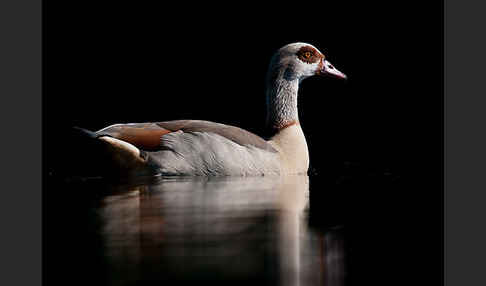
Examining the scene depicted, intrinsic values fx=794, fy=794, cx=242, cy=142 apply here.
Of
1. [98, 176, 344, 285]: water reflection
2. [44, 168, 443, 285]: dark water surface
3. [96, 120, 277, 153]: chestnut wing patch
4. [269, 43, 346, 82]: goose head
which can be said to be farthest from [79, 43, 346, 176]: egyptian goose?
[98, 176, 344, 285]: water reflection

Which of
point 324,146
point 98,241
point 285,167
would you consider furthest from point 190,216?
point 324,146

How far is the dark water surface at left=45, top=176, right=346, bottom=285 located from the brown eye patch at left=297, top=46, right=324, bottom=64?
8.19ft

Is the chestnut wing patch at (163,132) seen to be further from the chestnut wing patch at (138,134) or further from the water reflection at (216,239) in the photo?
the water reflection at (216,239)

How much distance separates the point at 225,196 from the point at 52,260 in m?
2.49

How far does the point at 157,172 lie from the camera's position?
8.60 meters

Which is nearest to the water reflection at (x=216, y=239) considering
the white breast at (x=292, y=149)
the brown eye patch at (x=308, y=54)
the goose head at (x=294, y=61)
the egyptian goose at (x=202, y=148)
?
the egyptian goose at (x=202, y=148)

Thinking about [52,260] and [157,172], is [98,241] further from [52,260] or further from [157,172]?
[157,172]

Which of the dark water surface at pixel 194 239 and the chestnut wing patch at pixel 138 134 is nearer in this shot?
the dark water surface at pixel 194 239

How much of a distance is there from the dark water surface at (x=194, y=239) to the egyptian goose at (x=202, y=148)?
117 centimetres

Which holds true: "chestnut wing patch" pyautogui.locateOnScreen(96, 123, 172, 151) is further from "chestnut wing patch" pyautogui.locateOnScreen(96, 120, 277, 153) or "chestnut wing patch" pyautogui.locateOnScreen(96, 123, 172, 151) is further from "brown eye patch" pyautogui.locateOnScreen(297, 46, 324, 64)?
"brown eye patch" pyautogui.locateOnScreen(297, 46, 324, 64)

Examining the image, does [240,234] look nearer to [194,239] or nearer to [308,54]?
[194,239]

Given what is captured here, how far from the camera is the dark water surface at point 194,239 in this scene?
427 cm

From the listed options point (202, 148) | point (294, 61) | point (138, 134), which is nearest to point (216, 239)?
point (202, 148)

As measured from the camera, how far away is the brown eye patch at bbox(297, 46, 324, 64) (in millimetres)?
9406
